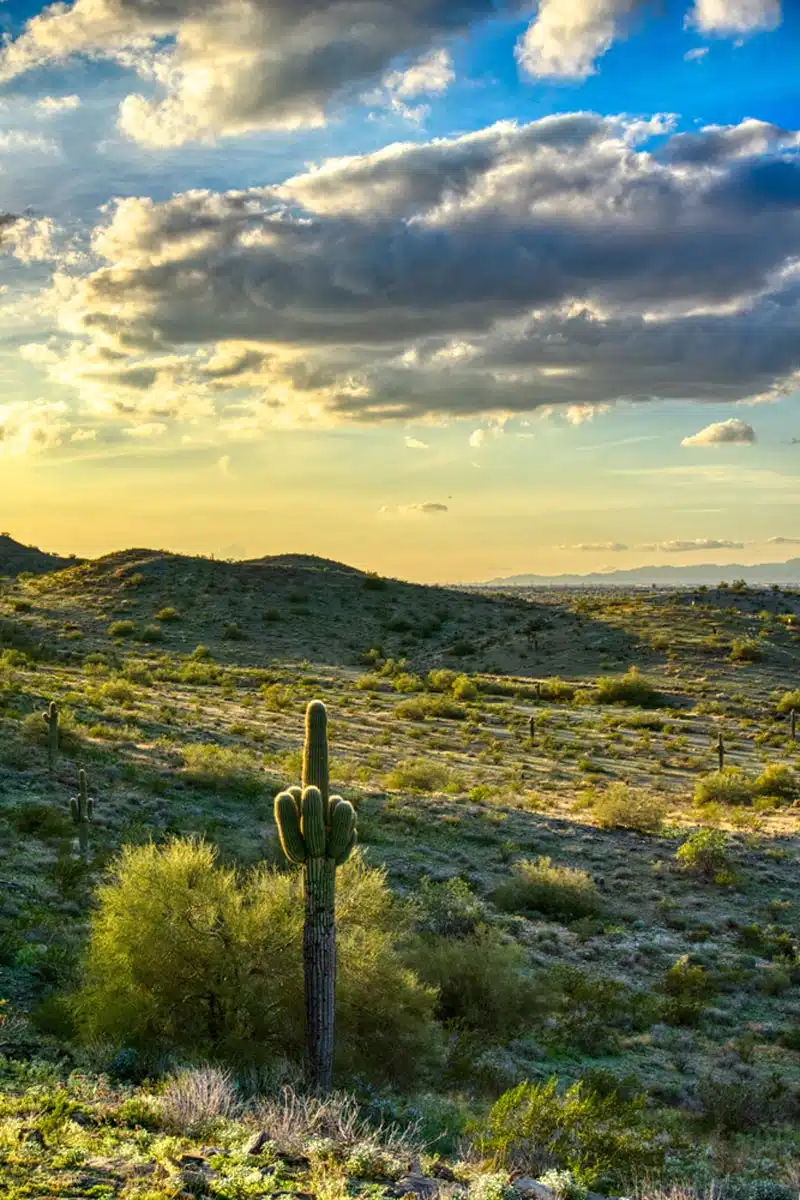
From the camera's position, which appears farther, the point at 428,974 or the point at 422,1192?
Result: the point at 428,974

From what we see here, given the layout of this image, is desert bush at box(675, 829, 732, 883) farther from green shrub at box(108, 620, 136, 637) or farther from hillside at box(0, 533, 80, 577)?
hillside at box(0, 533, 80, 577)

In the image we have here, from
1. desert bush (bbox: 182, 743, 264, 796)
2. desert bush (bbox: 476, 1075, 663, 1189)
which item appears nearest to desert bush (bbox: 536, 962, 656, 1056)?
desert bush (bbox: 476, 1075, 663, 1189)

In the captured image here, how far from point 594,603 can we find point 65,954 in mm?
83845

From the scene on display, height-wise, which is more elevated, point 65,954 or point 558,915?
point 65,954

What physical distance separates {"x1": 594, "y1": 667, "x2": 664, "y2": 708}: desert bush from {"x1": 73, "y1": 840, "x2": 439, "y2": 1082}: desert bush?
161 ft

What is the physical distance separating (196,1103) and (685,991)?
1106cm

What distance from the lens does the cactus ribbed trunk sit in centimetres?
1209

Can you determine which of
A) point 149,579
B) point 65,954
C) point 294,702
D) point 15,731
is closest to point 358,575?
point 149,579

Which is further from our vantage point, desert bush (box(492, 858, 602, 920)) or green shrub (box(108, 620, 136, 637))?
green shrub (box(108, 620, 136, 637))

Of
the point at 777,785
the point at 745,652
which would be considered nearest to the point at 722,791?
the point at 777,785

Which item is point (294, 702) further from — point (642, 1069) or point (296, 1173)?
point (296, 1173)

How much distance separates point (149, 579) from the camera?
305 feet

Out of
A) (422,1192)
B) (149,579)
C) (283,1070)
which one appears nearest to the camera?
(422,1192)

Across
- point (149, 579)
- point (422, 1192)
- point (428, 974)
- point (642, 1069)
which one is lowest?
point (642, 1069)
